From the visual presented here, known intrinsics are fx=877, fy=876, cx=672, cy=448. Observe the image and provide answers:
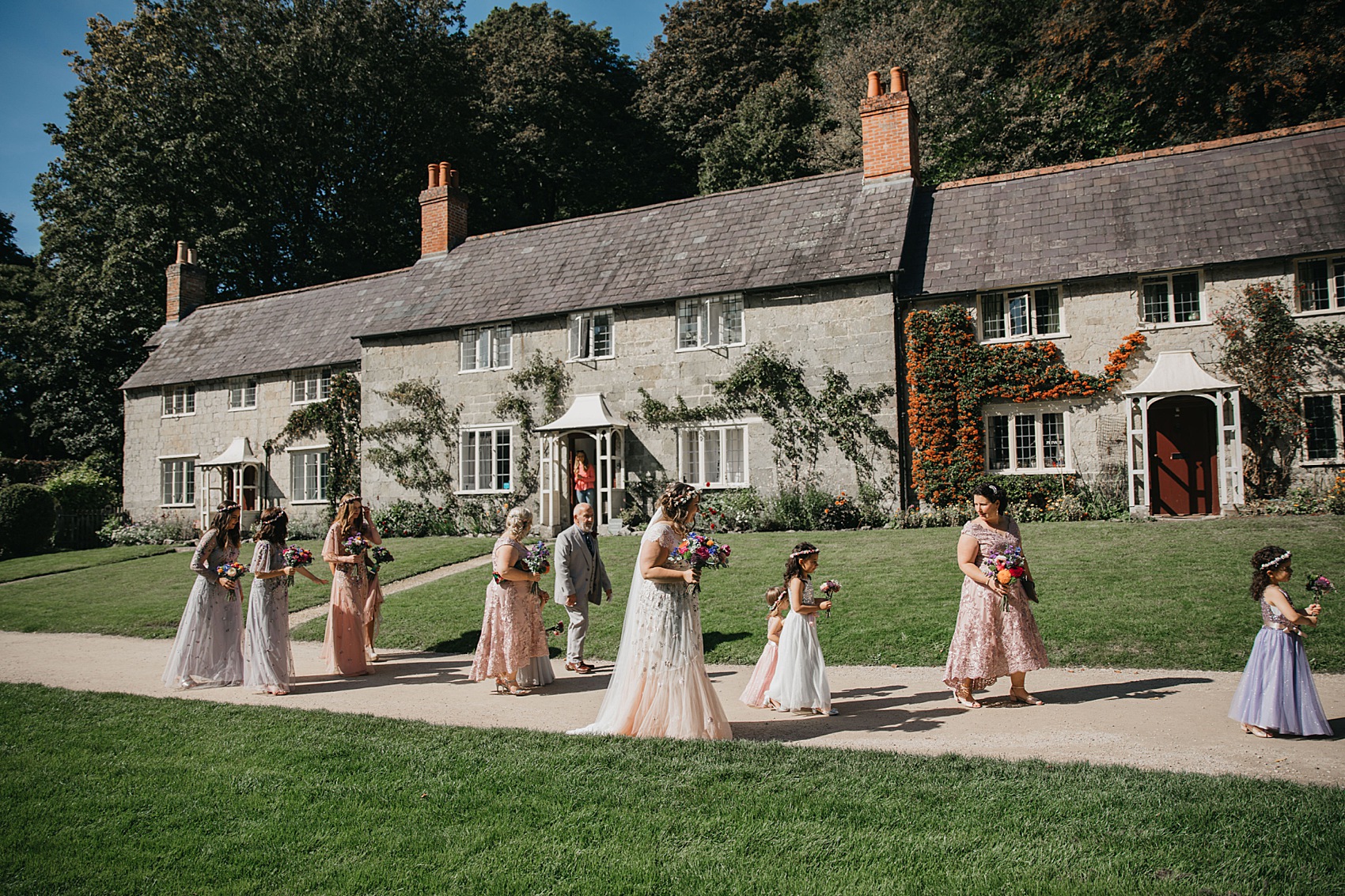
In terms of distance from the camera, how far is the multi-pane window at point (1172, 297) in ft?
60.8

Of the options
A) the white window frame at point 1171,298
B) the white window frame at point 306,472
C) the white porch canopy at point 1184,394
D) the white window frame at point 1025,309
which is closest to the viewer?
the white porch canopy at point 1184,394

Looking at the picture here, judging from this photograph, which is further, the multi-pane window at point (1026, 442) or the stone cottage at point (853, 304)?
the multi-pane window at point (1026, 442)

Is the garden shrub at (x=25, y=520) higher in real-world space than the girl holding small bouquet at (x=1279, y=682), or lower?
higher

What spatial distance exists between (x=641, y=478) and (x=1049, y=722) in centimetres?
1602

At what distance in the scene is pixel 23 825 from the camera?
204 inches

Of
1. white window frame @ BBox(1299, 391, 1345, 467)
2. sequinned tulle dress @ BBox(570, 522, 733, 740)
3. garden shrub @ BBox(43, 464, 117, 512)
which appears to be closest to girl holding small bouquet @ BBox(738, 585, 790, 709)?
sequinned tulle dress @ BBox(570, 522, 733, 740)

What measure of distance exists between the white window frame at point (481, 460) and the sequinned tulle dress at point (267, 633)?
46.9ft

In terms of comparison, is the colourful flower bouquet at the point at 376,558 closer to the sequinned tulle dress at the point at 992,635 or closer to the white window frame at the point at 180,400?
→ the sequinned tulle dress at the point at 992,635

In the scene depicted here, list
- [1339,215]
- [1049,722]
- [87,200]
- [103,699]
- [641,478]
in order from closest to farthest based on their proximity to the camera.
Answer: [1049,722]
[103,699]
[1339,215]
[641,478]
[87,200]

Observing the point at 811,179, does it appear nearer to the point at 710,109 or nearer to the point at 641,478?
the point at 641,478

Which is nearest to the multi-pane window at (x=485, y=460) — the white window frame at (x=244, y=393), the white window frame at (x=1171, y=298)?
the white window frame at (x=244, y=393)

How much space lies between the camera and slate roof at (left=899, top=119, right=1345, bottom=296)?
18172mm

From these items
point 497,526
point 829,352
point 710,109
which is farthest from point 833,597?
point 710,109

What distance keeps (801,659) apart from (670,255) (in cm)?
1733
